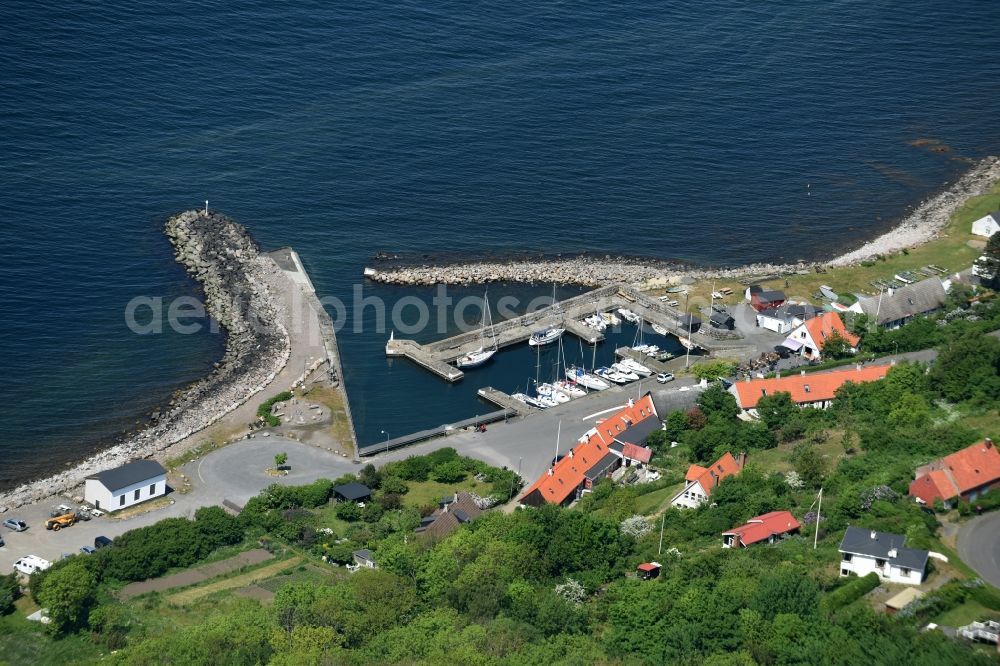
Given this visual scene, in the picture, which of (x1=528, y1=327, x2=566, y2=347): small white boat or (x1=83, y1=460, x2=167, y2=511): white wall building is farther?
(x1=528, y1=327, x2=566, y2=347): small white boat

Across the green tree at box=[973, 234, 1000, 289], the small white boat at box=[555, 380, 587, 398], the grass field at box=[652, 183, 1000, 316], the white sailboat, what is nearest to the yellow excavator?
the white sailboat

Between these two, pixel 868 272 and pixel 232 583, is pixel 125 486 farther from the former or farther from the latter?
pixel 868 272

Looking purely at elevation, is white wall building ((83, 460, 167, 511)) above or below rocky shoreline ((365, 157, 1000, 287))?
below

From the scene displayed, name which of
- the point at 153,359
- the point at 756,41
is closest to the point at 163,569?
the point at 153,359

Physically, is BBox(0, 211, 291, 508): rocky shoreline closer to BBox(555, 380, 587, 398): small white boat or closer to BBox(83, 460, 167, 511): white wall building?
BBox(83, 460, 167, 511): white wall building

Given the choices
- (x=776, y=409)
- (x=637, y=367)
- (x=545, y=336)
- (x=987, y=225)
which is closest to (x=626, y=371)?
(x=637, y=367)

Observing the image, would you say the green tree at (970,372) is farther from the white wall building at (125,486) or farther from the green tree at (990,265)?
the white wall building at (125,486)
